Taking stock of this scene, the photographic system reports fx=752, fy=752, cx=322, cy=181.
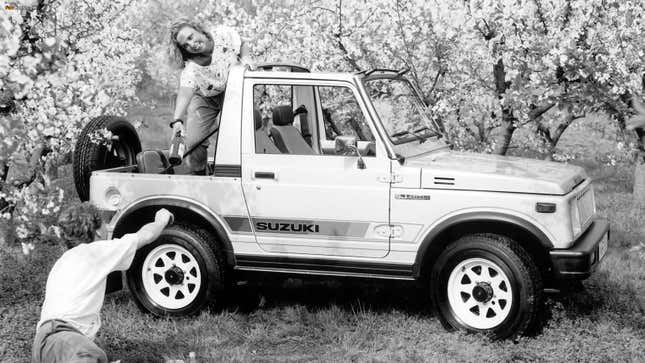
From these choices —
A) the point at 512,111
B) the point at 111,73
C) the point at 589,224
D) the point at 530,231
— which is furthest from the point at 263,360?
the point at 111,73

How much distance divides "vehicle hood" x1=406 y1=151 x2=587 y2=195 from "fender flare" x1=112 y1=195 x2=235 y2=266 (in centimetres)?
153

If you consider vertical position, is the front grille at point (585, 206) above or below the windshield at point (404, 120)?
below

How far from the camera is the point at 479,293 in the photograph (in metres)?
5.38

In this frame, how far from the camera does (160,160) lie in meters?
6.43

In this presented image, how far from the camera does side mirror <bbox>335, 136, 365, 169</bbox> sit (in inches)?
215

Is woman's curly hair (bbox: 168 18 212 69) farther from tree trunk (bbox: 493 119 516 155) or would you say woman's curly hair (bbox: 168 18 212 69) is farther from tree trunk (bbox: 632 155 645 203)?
tree trunk (bbox: 632 155 645 203)

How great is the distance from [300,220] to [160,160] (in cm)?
154

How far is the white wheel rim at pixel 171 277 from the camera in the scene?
19.5 ft

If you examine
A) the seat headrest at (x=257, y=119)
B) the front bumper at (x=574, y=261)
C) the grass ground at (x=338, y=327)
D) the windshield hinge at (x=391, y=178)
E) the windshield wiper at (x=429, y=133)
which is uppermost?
the seat headrest at (x=257, y=119)

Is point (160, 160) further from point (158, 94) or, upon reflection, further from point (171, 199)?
point (158, 94)

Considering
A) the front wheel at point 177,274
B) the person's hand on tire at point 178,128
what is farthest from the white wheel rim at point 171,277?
the person's hand on tire at point 178,128

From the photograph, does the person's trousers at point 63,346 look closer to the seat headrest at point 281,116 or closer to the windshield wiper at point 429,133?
the seat headrest at point 281,116

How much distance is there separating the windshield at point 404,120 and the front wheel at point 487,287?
0.87m

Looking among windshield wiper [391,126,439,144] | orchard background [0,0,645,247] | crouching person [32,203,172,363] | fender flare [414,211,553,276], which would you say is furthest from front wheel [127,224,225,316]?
windshield wiper [391,126,439,144]
